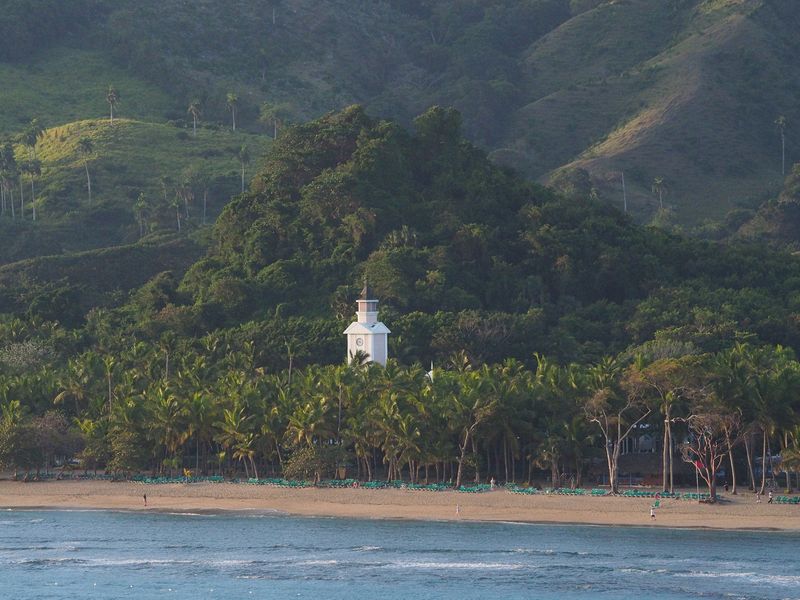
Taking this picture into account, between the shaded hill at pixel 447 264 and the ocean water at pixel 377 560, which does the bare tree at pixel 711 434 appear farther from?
the shaded hill at pixel 447 264

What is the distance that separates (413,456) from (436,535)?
11.5m

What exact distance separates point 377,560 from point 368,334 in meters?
41.1

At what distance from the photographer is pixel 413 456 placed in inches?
4013

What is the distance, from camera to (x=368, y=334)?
407 feet

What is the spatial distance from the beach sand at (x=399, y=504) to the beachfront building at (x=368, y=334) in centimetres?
2012

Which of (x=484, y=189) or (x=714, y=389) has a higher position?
(x=484, y=189)

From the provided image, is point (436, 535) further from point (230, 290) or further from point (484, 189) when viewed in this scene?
point (484, 189)

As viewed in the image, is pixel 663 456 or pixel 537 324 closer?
pixel 663 456

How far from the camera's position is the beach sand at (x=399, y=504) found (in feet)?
301

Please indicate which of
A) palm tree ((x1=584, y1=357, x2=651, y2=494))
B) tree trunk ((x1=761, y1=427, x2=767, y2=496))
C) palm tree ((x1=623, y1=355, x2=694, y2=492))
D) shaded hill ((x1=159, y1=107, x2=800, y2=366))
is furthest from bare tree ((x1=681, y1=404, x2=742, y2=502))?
shaded hill ((x1=159, y1=107, x2=800, y2=366))

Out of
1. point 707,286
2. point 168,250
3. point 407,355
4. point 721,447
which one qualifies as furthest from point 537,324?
point 168,250

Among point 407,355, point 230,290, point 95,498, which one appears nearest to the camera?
point 95,498

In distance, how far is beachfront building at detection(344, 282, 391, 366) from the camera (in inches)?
4879

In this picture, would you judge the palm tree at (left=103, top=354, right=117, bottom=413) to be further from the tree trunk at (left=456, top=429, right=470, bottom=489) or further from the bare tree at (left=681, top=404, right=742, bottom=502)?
the bare tree at (left=681, top=404, right=742, bottom=502)
